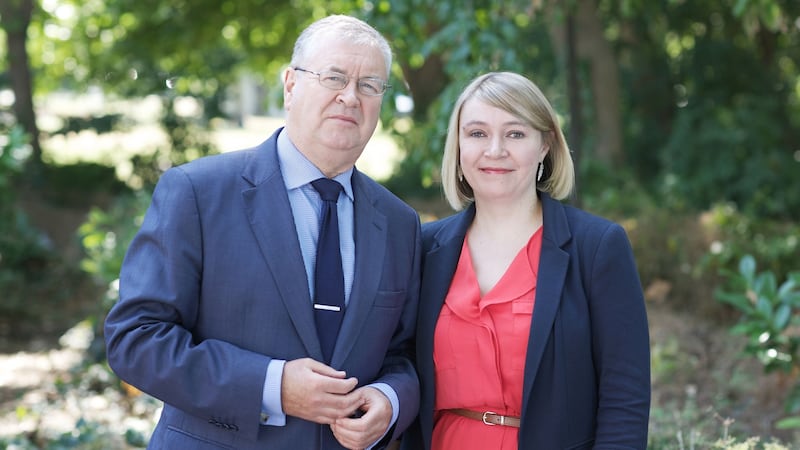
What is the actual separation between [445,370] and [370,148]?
24006 mm

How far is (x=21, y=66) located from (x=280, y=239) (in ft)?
42.6

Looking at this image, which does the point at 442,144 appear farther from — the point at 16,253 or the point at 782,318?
the point at 16,253

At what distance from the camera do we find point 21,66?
1386cm

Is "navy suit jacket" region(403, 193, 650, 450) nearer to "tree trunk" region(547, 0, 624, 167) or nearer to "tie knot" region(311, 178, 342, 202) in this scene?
"tie knot" region(311, 178, 342, 202)

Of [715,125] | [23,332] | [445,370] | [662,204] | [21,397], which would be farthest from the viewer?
[715,125]

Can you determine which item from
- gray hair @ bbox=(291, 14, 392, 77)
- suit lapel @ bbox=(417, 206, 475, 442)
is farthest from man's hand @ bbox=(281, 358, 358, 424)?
gray hair @ bbox=(291, 14, 392, 77)

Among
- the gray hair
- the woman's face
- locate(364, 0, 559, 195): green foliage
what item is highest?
locate(364, 0, 559, 195): green foliage

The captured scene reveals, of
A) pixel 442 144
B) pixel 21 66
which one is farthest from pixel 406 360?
pixel 21 66

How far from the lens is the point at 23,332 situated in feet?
31.1

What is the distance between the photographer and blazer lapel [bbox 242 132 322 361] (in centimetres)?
241

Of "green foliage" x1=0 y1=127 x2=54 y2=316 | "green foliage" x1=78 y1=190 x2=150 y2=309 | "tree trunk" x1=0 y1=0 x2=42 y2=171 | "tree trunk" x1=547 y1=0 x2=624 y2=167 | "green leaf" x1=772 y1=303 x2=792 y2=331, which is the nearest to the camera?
"green leaf" x1=772 y1=303 x2=792 y2=331

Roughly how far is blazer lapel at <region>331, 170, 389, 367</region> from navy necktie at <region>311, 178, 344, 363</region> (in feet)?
0.09

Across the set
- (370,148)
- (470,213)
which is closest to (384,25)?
(470,213)

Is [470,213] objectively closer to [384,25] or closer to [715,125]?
[384,25]
